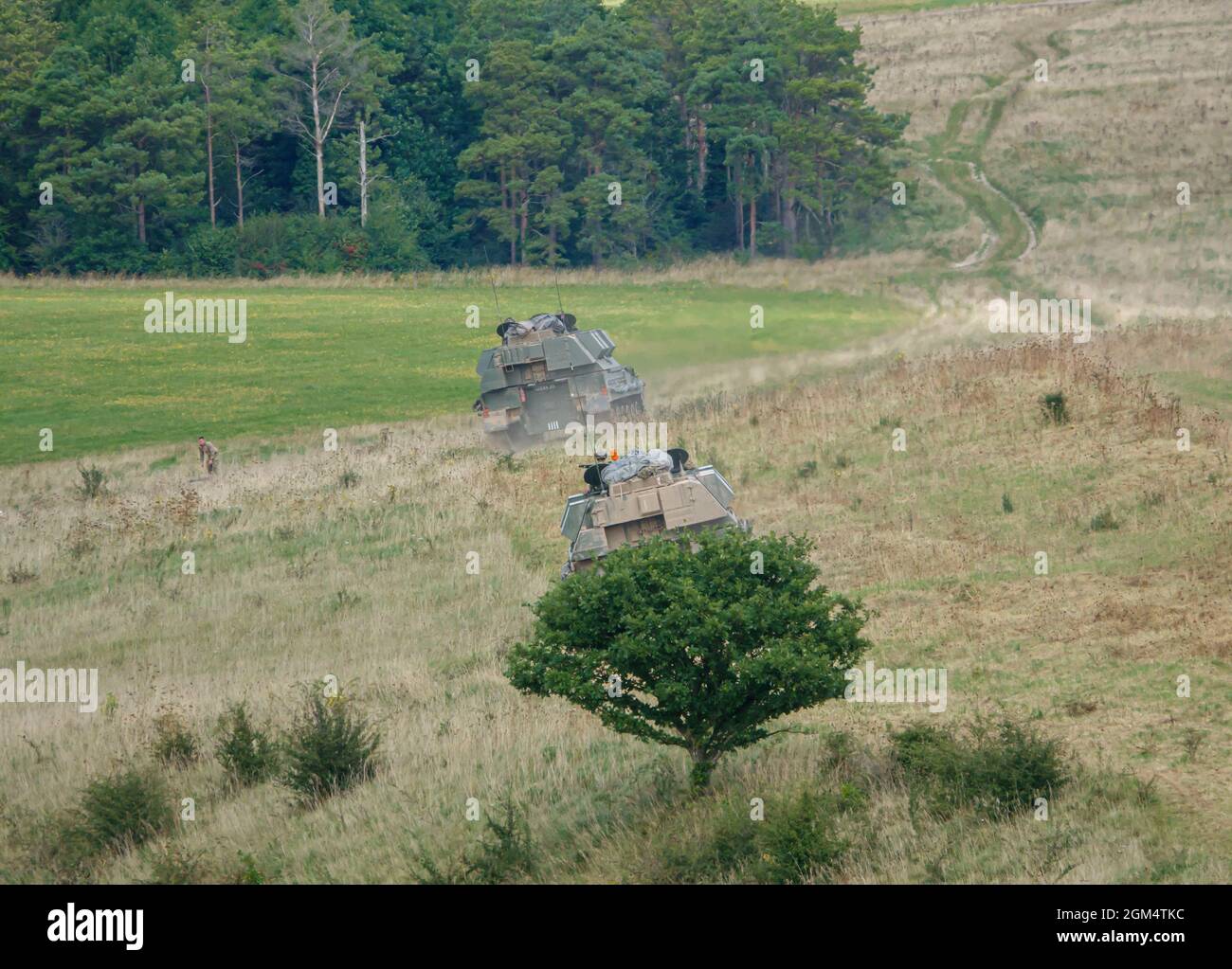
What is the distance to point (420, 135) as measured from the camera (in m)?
88.5

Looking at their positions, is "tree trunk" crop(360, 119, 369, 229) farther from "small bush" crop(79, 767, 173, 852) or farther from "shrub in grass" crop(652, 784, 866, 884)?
"shrub in grass" crop(652, 784, 866, 884)

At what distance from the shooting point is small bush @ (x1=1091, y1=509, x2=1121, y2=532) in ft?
81.5

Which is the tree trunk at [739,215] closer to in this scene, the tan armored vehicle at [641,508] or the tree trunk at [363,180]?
the tree trunk at [363,180]

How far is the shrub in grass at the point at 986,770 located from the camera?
46.6 feet

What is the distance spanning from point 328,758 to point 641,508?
7.18 meters

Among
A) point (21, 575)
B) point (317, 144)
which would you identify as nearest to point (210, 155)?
point (317, 144)

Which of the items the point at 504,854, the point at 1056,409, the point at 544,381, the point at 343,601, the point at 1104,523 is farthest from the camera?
the point at 544,381

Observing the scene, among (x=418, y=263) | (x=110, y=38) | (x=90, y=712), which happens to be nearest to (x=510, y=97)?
(x=418, y=263)

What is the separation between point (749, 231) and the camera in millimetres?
88438

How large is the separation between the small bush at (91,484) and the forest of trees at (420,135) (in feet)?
136

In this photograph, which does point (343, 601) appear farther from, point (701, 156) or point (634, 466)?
point (701, 156)

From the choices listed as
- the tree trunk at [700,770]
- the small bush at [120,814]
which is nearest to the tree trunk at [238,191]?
the small bush at [120,814]

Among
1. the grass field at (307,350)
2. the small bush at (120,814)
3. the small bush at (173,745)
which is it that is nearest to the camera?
the small bush at (120,814)

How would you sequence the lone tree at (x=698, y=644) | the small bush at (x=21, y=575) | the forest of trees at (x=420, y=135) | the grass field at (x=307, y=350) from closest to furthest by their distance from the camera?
the lone tree at (x=698, y=644), the small bush at (x=21, y=575), the grass field at (x=307, y=350), the forest of trees at (x=420, y=135)
